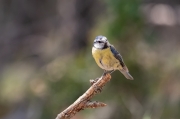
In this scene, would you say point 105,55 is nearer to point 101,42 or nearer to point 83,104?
point 101,42

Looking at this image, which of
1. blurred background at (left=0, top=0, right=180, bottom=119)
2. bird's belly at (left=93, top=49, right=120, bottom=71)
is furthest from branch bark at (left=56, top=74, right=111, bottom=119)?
blurred background at (left=0, top=0, right=180, bottom=119)

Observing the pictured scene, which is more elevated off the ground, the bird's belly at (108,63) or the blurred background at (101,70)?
the blurred background at (101,70)

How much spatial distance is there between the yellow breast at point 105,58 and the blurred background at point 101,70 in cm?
54

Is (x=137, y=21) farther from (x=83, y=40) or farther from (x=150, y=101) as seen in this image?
(x=83, y=40)

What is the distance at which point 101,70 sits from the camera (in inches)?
92.7

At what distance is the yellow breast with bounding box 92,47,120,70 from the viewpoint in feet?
4.15

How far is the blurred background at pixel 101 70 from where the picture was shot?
7.51ft

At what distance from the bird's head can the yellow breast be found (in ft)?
0.04

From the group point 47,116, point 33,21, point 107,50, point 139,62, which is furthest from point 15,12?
point 107,50

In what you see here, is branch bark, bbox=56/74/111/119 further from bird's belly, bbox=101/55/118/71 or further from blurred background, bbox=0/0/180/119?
blurred background, bbox=0/0/180/119

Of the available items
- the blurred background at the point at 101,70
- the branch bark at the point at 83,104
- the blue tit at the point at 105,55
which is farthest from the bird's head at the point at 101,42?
the blurred background at the point at 101,70

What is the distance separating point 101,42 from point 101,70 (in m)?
1.11

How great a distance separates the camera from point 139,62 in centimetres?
238

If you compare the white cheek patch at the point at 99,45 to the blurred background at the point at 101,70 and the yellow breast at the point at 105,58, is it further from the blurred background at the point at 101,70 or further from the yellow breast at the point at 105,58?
the blurred background at the point at 101,70
